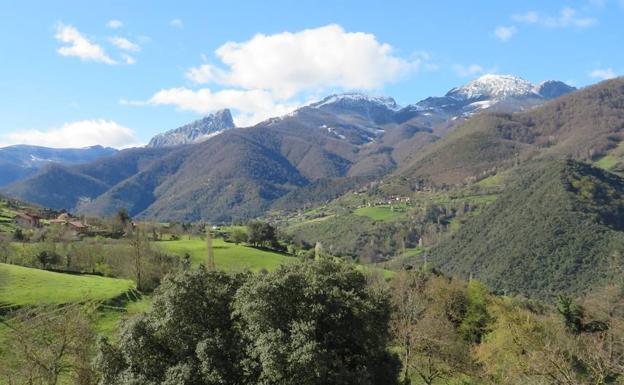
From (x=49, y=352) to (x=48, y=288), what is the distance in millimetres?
31499

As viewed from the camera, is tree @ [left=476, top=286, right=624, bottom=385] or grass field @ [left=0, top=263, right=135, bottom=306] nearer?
tree @ [left=476, top=286, right=624, bottom=385]

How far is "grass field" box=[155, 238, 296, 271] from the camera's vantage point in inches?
4222

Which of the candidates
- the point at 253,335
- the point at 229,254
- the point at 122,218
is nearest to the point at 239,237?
the point at 229,254

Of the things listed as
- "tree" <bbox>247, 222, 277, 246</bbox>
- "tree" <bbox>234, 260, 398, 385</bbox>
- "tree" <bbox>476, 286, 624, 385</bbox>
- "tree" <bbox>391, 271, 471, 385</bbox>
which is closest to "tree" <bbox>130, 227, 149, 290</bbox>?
"tree" <bbox>391, 271, 471, 385</bbox>

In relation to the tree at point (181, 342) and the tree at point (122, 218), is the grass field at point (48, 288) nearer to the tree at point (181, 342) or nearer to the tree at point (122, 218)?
the tree at point (181, 342)

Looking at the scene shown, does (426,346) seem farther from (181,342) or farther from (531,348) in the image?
(181,342)

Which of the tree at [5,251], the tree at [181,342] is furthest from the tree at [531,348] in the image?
the tree at [5,251]

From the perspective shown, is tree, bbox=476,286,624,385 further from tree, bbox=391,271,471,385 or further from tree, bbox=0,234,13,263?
tree, bbox=0,234,13,263

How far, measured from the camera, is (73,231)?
4653 inches

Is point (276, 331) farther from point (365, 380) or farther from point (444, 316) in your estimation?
point (444, 316)

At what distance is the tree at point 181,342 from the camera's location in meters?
28.8

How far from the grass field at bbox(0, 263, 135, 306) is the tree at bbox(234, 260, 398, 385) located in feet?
114

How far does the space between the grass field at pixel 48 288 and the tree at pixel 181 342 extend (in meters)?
28.6

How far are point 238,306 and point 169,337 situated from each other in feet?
14.7
